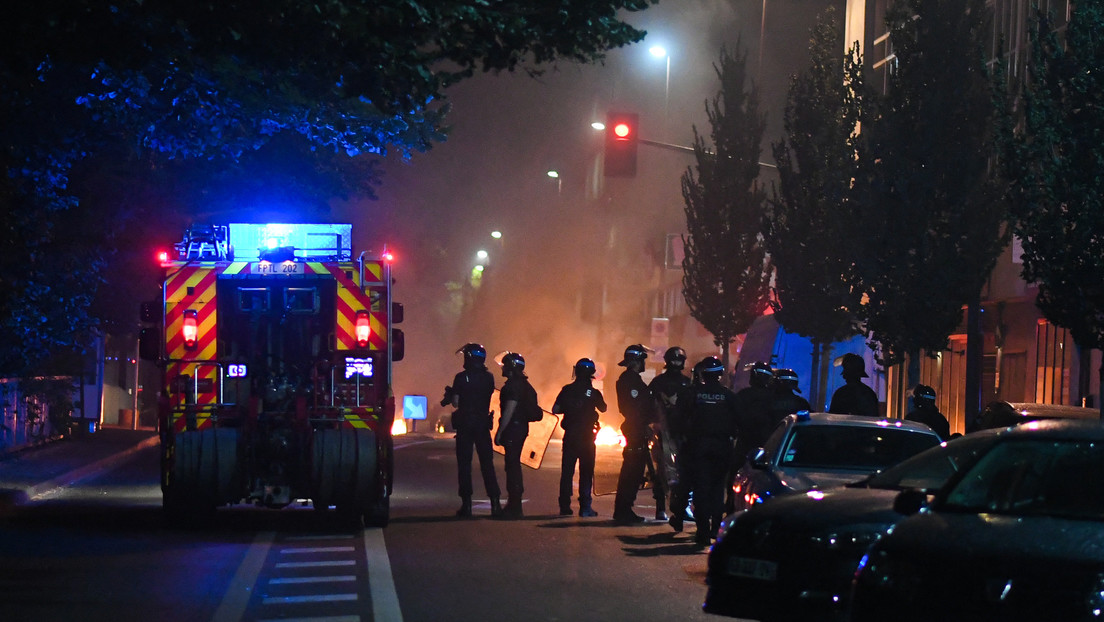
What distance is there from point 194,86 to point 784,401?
715 centimetres

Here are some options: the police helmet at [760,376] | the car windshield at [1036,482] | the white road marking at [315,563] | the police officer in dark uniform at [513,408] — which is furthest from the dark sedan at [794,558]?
the police officer in dark uniform at [513,408]

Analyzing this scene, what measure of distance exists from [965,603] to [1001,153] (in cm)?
1079

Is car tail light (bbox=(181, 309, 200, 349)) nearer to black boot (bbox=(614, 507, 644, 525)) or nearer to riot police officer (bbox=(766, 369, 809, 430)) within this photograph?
black boot (bbox=(614, 507, 644, 525))

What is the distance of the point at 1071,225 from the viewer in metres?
15.0

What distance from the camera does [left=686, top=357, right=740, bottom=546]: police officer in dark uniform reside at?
12602 mm

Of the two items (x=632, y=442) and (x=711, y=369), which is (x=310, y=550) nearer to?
(x=711, y=369)

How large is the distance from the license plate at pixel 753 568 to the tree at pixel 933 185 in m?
14.2

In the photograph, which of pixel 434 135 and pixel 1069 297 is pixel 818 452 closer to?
pixel 1069 297

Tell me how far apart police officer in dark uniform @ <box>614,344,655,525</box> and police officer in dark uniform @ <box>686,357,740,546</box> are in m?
1.91

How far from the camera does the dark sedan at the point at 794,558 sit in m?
7.82

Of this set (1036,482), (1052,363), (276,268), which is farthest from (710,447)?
(1052,363)

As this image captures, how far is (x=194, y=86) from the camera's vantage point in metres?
15.6

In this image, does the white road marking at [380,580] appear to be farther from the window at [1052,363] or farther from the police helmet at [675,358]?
the window at [1052,363]

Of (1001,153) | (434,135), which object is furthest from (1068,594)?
(434,135)
